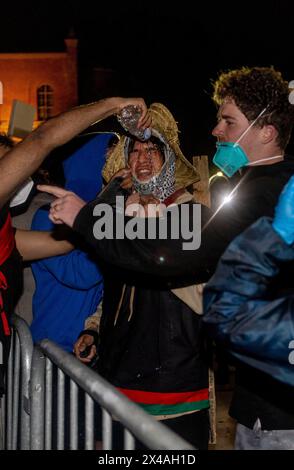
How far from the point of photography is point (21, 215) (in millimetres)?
3668

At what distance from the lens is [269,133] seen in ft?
8.96

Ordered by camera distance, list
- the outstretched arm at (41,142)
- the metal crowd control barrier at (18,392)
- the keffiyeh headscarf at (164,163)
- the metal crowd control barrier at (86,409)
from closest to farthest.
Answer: the metal crowd control barrier at (86,409) < the outstretched arm at (41,142) < the metal crowd control barrier at (18,392) < the keffiyeh headscarf at (164,163)

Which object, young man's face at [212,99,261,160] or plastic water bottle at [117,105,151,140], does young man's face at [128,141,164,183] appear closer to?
plastic water bottle at [117,105,151,140]

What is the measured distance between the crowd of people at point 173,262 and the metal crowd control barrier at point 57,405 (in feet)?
0.63

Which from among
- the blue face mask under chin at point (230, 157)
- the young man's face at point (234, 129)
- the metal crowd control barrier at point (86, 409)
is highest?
the young man's face at point (234, 129)

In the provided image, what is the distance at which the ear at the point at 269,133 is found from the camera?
272 centimetres

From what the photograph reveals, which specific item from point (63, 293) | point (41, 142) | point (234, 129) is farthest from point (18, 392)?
point (234, 129)

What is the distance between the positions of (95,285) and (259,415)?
1475 mm

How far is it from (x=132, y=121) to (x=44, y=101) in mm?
34134

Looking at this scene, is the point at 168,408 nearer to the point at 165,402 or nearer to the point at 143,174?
the point at 165,402

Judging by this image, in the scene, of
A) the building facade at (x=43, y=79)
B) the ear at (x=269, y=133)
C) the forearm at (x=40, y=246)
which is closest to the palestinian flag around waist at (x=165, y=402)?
the forearm at (x=40, y=246)

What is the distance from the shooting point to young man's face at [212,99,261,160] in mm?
2748

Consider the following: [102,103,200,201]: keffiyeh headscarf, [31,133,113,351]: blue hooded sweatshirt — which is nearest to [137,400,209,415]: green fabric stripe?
[31,133,113,351]: blue hooded sweatshirt

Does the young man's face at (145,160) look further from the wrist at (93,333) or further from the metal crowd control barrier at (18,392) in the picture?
the metal crowd control barrier at (18,392)
